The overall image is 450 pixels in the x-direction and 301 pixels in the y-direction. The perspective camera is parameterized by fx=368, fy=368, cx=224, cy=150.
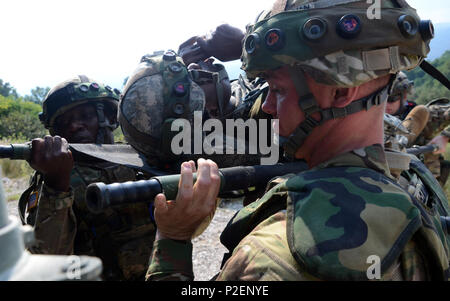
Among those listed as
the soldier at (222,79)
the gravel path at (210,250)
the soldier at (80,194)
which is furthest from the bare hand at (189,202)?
the gravel path at (210,250)

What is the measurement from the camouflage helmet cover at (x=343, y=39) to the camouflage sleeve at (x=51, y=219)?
7.01 feet

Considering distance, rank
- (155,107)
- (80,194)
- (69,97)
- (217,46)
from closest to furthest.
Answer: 1. (155,107)
2. (80,194)
3. (217,46)
4. (69,97)

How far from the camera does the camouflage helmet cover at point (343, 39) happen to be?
1725mm

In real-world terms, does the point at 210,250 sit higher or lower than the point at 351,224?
lower

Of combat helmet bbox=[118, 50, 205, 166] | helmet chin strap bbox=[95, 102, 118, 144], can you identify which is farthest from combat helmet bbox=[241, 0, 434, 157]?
helmet chin strap bbox=[95, 102, 118, 144]

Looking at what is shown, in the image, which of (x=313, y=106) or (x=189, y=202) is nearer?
(x=189, y=202)

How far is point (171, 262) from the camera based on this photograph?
5.60 ft

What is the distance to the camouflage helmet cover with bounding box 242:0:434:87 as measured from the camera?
5.66ft

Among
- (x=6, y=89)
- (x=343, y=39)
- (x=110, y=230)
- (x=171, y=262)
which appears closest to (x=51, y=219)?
(x=110, y=230)

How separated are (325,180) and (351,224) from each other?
0.24 meters

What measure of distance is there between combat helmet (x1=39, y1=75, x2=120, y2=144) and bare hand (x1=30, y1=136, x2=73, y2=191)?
42.6 inches

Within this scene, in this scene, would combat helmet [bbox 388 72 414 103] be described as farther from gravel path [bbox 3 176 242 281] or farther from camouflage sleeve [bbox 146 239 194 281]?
camouflage sleeve [bbox 146 239 194 281]

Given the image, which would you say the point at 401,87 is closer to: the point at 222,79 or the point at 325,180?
the point at 222,79

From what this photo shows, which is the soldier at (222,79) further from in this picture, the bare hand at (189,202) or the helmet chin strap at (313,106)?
the bare hand at (189,202)
